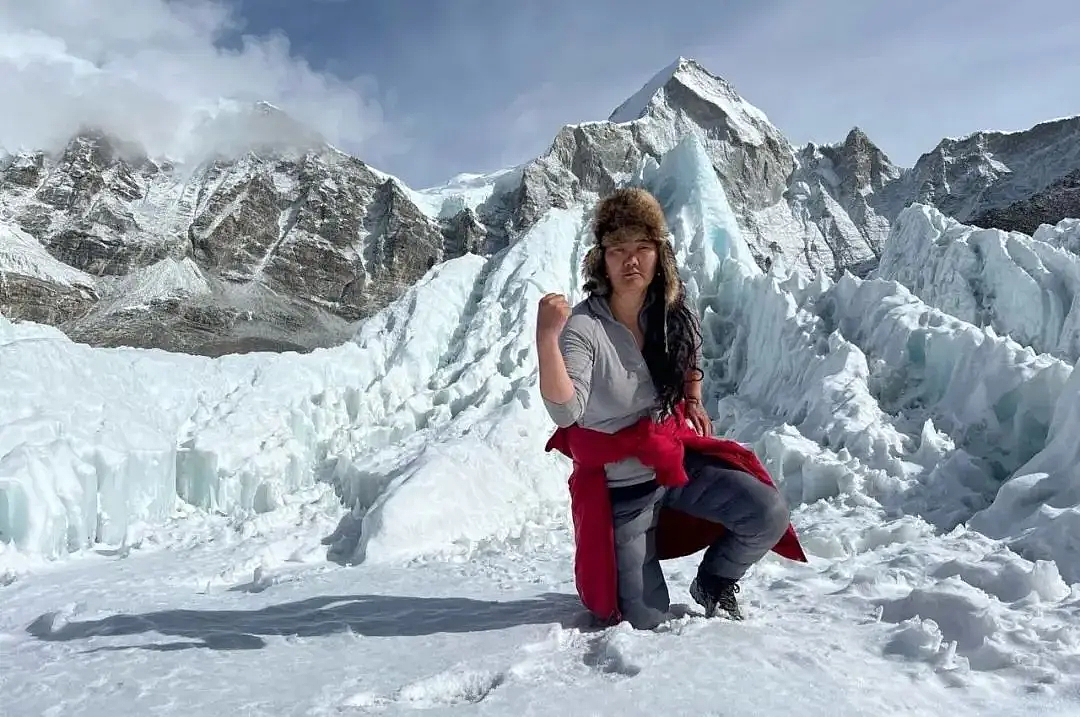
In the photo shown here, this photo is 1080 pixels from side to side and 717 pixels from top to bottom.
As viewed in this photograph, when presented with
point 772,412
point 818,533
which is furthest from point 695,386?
point 772,412

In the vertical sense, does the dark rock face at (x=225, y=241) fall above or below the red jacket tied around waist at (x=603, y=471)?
above

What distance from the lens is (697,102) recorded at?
92625mm

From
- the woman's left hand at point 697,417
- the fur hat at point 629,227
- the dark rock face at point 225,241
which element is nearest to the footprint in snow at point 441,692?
the woman's left hand at point 697,417

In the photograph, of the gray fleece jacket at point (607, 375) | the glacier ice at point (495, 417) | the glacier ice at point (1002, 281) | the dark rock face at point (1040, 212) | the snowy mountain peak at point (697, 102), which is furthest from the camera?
the snowy mountain peak at point (697, 102)

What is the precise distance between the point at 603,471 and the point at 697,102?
324ft

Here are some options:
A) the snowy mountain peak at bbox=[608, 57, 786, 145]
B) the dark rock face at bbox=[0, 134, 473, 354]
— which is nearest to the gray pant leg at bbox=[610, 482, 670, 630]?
the dark rock face at bbox=[0, 134, 473, 354]

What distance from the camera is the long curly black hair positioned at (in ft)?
8.93

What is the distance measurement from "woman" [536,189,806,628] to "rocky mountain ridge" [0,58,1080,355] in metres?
68.2

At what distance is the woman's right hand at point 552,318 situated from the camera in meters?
2.30

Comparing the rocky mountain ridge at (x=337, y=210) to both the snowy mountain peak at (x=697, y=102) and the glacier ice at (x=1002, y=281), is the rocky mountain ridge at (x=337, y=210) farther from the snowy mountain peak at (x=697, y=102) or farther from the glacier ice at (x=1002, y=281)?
the glacier ice at (x=1002, y=281)

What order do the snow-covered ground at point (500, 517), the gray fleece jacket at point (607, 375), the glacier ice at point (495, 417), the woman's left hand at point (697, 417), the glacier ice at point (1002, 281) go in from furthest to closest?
the glacier ice at point (1002, 281), the glacier ice at point (495, 417), the woman's left hand at point (697, 417), the gray fleece jacket at point (607, 375), the snow-covered ground at point (500, 517)

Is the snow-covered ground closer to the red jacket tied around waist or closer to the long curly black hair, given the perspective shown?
the red jacket tied around waist

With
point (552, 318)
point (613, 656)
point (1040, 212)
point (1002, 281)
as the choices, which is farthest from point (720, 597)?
point (1040, 212)

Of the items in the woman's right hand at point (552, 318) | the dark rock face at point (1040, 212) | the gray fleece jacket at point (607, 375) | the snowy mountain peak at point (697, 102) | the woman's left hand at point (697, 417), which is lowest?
the woman's left hand at point (697, 417)
